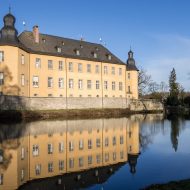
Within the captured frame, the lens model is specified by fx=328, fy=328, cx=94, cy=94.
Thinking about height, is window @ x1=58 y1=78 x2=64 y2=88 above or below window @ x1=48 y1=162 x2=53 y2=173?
above

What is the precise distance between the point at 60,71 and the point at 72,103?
496 cm

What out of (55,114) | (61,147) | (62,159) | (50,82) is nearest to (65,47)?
(50,82)

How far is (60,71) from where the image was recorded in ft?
156

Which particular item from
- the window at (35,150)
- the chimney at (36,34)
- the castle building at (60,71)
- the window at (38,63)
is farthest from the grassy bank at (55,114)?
the window at (35,150)

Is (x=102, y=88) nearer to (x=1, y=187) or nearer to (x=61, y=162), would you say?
(x=61, y=162)

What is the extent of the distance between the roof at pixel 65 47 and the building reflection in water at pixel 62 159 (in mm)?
27438

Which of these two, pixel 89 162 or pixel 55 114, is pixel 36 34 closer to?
pixel 55 114

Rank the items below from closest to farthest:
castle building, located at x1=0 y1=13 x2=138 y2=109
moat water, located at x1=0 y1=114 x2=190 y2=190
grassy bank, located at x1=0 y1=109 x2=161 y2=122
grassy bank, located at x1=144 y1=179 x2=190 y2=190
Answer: grassy bank, located at x1=144 y1=179 x2=190 y2=190 → moat water, located at x1=0 y1=114 x2=190 y2=190 → grassy bank, located at x1=0 y1=109 x2=161 y2=122 → castle building, located at x1=0 y1=13 x2=138 y2=109

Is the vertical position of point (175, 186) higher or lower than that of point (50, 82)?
lower

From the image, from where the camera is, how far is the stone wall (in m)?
37.1

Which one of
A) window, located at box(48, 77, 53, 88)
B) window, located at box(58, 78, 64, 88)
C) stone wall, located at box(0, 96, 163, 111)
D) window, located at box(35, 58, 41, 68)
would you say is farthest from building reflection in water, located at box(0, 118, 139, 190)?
window, located at box(58, 78, 64, 88)

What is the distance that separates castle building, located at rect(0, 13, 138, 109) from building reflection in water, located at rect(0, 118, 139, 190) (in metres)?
21.0

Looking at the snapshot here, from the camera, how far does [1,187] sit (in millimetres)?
8891

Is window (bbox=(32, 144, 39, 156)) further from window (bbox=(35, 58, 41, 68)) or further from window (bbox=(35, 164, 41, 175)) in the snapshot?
window (bbox=(35, 58, 41, 68))
